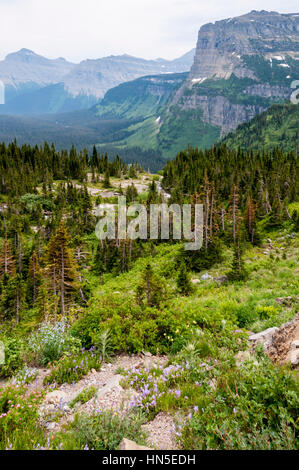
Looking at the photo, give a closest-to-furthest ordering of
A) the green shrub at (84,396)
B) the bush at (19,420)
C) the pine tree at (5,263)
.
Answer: the bush at (19,420), the green shrub at (84,396), the pine tree at (5,263)

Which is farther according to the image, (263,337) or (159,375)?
(263,337)

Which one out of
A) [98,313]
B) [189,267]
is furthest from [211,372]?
[189,267]

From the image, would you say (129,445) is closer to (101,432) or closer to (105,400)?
(101,432)

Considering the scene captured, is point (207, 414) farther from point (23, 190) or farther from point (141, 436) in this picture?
point (23, 190)

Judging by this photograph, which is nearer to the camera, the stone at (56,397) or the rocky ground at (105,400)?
the rocky ground at (105,400)

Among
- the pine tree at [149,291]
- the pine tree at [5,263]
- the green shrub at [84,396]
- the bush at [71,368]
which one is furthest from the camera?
the pine tree at [5,263]

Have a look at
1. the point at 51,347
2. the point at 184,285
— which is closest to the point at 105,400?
the point at 51,347

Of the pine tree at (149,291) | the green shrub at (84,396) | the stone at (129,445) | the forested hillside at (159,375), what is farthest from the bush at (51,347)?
the stone at (129,445)

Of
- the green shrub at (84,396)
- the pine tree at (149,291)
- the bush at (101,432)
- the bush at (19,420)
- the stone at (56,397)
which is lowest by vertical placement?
the pine tree at (149,291)

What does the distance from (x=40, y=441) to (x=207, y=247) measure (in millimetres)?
23109

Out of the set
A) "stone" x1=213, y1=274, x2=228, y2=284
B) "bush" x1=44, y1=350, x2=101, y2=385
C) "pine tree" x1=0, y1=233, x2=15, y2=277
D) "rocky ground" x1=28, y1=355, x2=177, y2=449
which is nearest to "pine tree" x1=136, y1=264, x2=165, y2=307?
"rocky ground" x1=28, y1=355, x2=177, y2=449

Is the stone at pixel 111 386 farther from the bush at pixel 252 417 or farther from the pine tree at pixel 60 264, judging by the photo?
the pine tree at pixel 60 264

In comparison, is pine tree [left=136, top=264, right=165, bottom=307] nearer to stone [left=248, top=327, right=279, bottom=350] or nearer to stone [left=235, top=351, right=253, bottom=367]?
stone [left=248, top=327, right=279, bottom=350]

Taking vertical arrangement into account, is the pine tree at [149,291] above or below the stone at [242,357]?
Result: below
